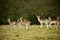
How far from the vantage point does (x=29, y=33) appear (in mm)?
2848

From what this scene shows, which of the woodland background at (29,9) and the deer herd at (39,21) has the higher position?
the woodland background at (29,9)

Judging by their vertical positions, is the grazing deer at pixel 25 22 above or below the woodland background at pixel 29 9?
below

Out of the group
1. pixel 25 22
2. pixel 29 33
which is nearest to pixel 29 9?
pixel 25 22

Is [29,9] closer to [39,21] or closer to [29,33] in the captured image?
[39,21]

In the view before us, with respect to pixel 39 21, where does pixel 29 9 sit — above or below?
above

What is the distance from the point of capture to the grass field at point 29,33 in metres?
2.84

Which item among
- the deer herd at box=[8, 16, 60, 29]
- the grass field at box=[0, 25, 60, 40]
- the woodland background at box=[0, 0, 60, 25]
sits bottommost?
the grass field at box=[0, 25, 60, 40]

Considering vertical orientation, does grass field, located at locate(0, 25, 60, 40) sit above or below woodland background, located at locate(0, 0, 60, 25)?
below

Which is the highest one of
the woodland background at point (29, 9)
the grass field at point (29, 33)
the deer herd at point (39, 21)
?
the woodland background at point (29, 9)

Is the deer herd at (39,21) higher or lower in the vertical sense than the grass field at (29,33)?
higher

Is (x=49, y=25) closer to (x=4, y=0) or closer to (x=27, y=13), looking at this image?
(x=27, y=13)

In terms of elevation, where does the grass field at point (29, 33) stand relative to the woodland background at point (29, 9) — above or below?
below

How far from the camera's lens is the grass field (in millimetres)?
2838

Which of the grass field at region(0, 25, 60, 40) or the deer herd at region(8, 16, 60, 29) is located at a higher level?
the deer herd at region(8, 16, 60, 29)
